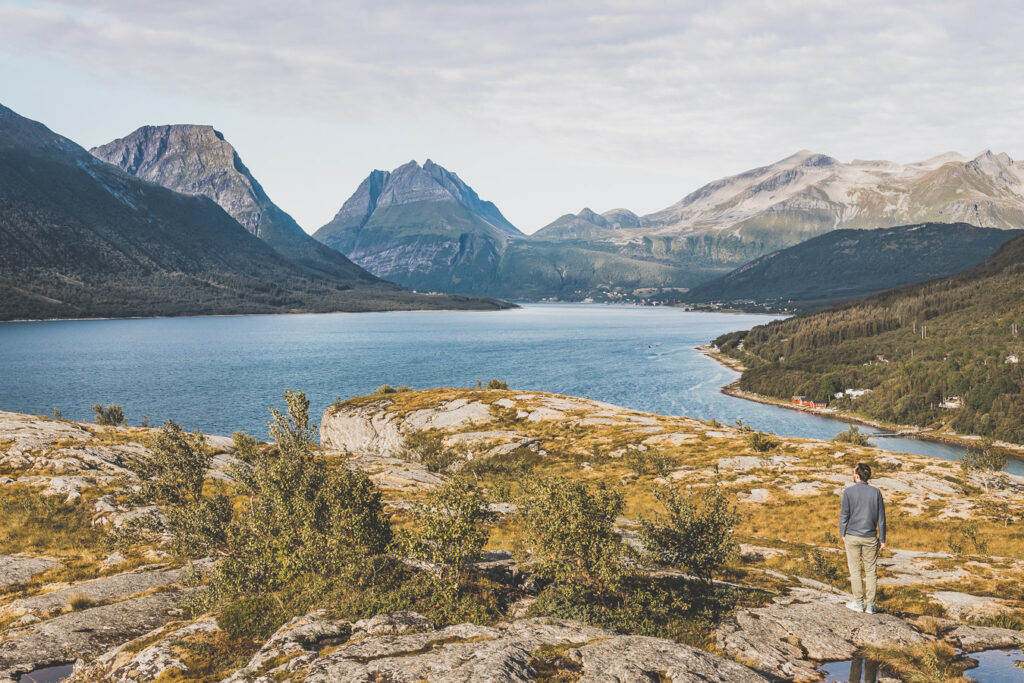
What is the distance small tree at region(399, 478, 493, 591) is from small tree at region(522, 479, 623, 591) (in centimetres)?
222

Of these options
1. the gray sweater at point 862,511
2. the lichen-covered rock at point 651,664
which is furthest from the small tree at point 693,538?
the lichen-covered rock at point 651,664

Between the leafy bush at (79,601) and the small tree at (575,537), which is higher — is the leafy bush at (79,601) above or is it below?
below

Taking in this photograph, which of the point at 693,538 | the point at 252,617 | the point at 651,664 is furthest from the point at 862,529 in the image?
the point at 252,617

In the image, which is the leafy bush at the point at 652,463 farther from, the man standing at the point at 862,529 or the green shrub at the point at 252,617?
the green shrub at the point at 252,617

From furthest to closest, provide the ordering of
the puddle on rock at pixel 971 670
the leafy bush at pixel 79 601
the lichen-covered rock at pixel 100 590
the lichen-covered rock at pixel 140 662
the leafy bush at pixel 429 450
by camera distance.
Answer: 1. the leafy bush at pixel 429 450
2. the leafy bush at pixel 79 601
3. the lichen-covered rock at pixel 100 590
4. the lichen-covered rock at pixel 140 662
5. the puddle on rock at pixel 971 670

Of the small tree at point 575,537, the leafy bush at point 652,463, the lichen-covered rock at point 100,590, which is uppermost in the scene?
the small tree at point 575,537

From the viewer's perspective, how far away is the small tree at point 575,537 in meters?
19.2

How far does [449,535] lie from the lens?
19.0 metres

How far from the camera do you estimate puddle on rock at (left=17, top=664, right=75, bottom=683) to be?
1683cm

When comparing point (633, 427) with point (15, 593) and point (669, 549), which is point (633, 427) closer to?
point (669, 549)

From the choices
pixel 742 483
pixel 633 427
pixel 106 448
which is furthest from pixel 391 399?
pixel 742 483

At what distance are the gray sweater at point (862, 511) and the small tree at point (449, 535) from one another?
12695 millimetres

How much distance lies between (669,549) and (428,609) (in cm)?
1006

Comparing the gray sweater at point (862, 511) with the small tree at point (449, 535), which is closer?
the small tree at point (449, 535)
